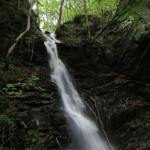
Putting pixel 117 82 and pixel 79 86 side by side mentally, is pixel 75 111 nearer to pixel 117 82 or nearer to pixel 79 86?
pixel 79 86

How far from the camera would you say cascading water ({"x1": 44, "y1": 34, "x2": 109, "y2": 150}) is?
6.83 m

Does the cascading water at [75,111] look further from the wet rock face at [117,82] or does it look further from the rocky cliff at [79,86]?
the wet rock face at [117,82]

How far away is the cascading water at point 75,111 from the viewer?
6.83 metres

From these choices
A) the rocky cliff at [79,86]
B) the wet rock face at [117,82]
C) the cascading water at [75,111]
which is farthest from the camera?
the wet rock face at [117,82]

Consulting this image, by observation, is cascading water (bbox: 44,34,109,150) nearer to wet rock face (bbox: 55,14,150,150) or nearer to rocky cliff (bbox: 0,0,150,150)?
rocky cliff (bbox: 0,0,150,150)

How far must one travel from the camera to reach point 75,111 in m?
8.41

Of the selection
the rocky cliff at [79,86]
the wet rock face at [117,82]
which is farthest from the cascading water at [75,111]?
the wet rock face at [117,82]

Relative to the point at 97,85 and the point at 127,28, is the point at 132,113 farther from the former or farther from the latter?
the point at 127,28

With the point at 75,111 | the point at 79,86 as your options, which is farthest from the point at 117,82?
the point at 75,111

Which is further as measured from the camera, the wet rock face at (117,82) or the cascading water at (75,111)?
the wet rock face at (117,82)

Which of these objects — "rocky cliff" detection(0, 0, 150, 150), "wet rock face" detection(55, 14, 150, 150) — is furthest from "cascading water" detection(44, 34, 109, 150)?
"wet rock face" detection(55, 14, 150, 150)

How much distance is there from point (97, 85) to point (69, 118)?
366cm

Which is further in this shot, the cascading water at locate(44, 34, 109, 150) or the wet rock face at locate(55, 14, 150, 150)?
the wet rock face at locate(55, 14, 150, 150)

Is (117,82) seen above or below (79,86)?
above
